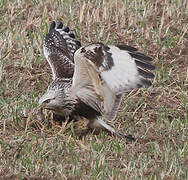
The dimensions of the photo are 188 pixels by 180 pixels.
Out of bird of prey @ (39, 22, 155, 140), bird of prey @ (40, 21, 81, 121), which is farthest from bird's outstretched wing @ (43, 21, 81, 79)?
bird of prey @ (39, 22, 155, 140)

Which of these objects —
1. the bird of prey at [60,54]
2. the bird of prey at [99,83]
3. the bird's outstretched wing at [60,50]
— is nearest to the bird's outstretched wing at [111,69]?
the bird of prey at [99,83]

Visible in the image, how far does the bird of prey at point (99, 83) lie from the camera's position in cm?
583

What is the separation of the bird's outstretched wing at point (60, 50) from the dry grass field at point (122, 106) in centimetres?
37

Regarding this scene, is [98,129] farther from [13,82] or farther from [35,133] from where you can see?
[13,82]

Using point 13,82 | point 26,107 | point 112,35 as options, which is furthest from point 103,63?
point 112,35

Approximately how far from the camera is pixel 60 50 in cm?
693

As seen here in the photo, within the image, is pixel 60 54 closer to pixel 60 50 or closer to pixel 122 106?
pixel 60 50

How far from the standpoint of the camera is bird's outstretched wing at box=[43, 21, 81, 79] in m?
6.54

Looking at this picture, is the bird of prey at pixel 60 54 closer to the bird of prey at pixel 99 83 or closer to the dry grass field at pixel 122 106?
the bird of prey at pixel 99 83

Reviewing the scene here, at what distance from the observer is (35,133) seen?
20.2ft

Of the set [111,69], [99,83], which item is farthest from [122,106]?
[111,69]

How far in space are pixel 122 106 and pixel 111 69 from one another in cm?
87

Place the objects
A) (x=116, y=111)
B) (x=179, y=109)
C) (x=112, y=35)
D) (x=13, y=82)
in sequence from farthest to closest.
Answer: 1. (x=112, y=35)
2. (x=13, y=82)
3. (x=179, y=109)
4. (x=116, y=111)

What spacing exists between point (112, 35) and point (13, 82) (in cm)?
144
